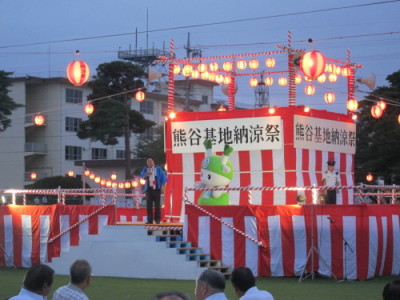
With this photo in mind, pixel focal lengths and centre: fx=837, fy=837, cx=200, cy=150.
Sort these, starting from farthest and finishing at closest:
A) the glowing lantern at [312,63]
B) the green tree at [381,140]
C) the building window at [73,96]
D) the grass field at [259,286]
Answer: the building window at [73,96] < the green tree at [381,140] < the glowing lantern at [312,63] < the grass field at [259,286]

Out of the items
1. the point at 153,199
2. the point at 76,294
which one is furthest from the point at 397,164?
the point at 76,294

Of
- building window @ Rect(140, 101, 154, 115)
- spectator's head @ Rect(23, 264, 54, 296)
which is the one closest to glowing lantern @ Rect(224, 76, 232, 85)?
spectator's head @ Rect(23, 264, 54, 296)

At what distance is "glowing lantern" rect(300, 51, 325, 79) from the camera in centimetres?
2027

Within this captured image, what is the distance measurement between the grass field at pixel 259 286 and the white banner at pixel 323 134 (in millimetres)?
5364

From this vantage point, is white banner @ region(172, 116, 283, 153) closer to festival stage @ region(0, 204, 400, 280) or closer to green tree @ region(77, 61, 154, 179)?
festival stage @ region(0, 204, 400, 280)

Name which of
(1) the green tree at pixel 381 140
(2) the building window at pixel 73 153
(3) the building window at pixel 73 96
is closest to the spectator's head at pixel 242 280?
(1) the green tree at pixel 381 140

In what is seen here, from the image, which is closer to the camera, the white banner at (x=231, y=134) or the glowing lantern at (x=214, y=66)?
the white banner at (x=231, y=134)

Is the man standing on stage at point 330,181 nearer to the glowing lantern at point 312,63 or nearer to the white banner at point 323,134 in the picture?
the white banner at point 323,134

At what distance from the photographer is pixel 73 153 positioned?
58.0 meters

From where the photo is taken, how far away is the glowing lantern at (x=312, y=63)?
20.3m

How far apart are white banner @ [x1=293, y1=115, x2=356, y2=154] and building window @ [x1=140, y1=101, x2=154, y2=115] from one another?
3664 centimetres

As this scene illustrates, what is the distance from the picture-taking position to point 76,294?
7387 millimetres

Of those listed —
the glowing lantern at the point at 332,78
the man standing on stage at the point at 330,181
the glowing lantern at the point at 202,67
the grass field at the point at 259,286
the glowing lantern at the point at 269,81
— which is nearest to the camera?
the grass field at the point at 259,286

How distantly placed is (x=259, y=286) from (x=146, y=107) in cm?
4502
